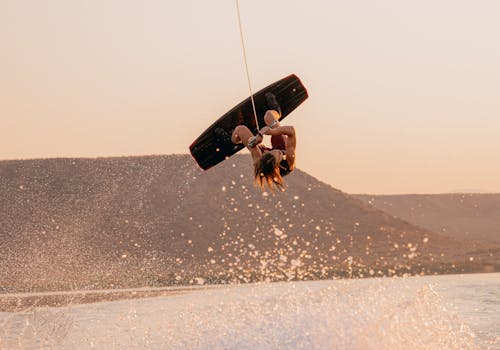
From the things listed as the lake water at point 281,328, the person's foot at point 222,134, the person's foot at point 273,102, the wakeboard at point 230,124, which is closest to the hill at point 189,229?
the lake water at point 281,328

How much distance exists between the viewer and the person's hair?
997 cm

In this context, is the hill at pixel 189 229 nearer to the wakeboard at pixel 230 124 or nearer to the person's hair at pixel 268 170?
the wakeboard at pixel 230 124

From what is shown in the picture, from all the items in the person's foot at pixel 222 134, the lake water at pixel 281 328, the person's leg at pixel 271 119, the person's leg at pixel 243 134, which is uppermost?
the person's leg at pixel 271 119

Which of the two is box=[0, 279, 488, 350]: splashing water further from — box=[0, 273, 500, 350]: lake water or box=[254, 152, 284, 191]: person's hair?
box=[254, 152, 284, 191]: person's hair

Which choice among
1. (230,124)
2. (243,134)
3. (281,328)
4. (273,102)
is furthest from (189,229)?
(243,134)

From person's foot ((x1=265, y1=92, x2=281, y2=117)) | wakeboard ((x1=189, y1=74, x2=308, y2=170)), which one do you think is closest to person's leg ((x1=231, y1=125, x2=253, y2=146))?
person's foot ((x1=265, y1=92, x2=281, y2=117))

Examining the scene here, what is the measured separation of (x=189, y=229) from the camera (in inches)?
3206

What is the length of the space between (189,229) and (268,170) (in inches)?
2834

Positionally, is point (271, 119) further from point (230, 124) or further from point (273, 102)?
point (230, 124)

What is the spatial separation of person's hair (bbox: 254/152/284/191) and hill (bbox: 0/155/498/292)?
2008 inches

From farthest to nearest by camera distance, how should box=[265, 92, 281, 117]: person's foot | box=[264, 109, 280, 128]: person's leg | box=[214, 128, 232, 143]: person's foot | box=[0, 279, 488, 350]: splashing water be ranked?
box=[0, 279, 488, 350]: splashing water, box=[214, 128, 232, 143]: person's foot, box=[265, 92, 281, 117]: person's foot, box=[264, 109, 280, 128]: person's leg

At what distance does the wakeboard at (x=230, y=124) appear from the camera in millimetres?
12727

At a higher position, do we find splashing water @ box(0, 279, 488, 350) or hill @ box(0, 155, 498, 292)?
splashing water @ box(0, 279, 488, 350)

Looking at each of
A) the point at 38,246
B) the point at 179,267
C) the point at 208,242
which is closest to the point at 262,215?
the point at 208,242
